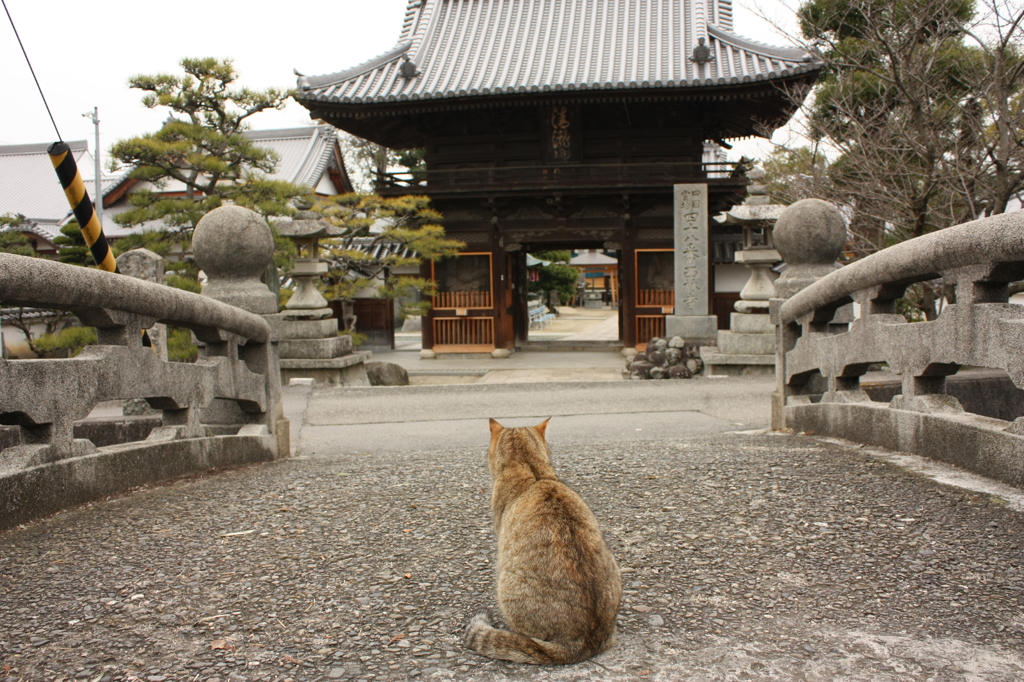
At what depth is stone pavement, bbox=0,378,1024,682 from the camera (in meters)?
2.23

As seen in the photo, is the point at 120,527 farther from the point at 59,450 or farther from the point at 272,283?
the point at 272,283

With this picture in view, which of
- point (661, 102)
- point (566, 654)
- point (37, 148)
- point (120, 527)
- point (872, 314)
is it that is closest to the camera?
point (566, 654)

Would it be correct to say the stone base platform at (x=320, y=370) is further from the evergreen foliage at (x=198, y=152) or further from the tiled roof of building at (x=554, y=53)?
the tiled roof of building at (x=554, y=53)

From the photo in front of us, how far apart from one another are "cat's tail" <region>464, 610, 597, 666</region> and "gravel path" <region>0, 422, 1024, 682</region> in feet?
0.11

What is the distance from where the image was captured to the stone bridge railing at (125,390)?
321 cm

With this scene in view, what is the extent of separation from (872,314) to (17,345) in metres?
18.4

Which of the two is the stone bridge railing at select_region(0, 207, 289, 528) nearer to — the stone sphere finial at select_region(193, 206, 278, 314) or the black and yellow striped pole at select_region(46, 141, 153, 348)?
the stone sphere finial at select_region(193, 206, 278, 314)

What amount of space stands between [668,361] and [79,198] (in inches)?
383

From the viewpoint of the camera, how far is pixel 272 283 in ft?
45.7

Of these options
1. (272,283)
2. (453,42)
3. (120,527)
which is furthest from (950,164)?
(453,42)

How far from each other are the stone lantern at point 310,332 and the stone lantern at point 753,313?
219 inches

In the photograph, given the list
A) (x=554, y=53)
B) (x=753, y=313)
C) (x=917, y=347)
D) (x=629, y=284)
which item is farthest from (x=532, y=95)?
(x=917, y=347)

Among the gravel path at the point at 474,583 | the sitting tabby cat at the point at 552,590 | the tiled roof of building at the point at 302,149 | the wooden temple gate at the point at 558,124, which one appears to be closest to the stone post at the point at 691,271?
the wooden temple gate at the point at 558,124

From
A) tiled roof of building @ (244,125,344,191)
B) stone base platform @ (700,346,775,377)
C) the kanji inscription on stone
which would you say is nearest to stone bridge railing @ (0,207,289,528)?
stone base platform @ (700,346,775,377)
